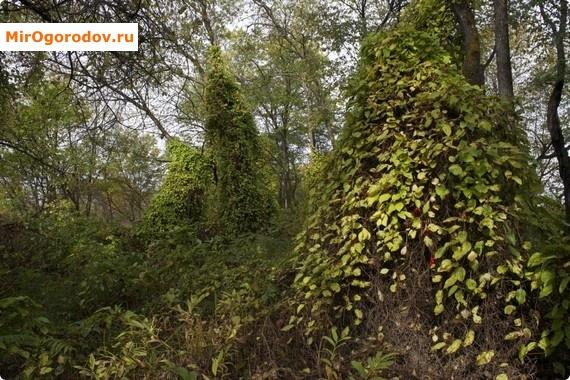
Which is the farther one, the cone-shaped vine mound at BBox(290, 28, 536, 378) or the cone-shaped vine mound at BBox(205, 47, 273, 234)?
the cone-shaped vine mound at BBox(205, 47, 273, 234)

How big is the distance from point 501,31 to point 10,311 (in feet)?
28.2

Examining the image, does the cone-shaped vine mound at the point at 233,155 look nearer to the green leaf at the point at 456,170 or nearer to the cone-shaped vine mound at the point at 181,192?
the cone-shaped vine mound at the point at 181,192

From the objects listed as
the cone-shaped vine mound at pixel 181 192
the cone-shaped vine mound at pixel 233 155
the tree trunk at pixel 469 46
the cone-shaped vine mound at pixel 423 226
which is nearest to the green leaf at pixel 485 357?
the cone-shaped vine mound at pixel 423 226

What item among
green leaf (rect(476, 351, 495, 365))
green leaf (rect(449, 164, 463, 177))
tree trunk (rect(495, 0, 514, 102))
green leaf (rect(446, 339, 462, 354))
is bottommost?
green leaf (rect(476, 351, 495, 365))

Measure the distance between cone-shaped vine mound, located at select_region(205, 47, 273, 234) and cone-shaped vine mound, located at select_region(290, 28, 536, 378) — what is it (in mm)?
6550

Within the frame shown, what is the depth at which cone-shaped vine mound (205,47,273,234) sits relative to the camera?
10297 mm

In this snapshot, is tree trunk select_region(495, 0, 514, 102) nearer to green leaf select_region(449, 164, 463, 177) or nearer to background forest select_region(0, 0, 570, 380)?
background forest select_region(0, 0, 570, 380)

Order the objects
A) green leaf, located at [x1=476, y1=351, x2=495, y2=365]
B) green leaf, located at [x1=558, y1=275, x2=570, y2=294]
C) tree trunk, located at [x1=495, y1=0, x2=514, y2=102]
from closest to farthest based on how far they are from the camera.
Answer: green leaf, located at [x1=558, y1=275, x2=570, y2=294] → green leaf, located at [x1=476, y1=351, x2=495, y2=365] → tree trunk, located at [x1=495, y1=0, x2=514, y2=102]

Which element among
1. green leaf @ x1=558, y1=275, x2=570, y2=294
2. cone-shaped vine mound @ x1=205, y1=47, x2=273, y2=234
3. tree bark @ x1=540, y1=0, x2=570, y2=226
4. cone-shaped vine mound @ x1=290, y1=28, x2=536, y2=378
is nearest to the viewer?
green leaf @ x1=558, y1=275, x2=570, y2=294

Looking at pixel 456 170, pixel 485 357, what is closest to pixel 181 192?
pixel 456 170

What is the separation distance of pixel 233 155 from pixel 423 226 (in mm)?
7764

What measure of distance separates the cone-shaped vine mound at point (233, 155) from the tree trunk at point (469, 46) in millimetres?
5791

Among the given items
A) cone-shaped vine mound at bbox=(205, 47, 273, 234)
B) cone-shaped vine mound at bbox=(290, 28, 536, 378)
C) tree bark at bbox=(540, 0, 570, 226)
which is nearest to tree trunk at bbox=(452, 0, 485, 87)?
cone-shaped vine mound at bbox=(290, 28, 536, 378)

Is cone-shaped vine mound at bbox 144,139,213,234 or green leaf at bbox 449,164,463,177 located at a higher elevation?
cone-shaped vine mound at bbox 144,139,213,234
